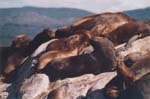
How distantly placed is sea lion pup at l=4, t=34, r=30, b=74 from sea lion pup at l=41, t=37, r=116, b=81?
2.03 m

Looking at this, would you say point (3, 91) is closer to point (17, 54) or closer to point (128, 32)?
point (17, 54)

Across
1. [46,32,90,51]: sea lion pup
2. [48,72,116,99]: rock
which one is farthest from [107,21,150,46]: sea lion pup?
[48,72,116,99]: rock

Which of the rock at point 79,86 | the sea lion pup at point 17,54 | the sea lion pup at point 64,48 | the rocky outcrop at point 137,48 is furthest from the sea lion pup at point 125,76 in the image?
the sea lion pup at point 17,54

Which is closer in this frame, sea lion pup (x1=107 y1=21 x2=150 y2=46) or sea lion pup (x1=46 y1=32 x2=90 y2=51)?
sea lion pup (x1=46 y1=32 x2=90 y2=51)

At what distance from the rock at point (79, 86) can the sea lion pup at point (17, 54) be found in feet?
9.94

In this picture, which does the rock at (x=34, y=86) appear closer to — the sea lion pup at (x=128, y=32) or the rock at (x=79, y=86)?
the rock at (x=79, y=86)

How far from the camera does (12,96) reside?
10.6 m

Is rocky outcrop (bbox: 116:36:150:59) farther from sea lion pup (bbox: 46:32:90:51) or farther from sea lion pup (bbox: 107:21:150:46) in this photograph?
sea lion pup (bbox: 46:32:90:51)

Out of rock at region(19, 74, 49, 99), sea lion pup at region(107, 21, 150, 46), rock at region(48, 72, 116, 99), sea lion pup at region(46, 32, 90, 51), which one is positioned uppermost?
sea lion pup at region(107, 21, 150, 46)

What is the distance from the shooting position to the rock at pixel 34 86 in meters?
10.1

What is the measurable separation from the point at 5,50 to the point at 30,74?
2.93 metres

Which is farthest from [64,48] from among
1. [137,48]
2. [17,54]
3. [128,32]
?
[17,54]

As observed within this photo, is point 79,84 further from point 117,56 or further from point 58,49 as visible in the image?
point 58,49

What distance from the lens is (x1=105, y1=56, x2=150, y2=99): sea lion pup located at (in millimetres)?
9297
